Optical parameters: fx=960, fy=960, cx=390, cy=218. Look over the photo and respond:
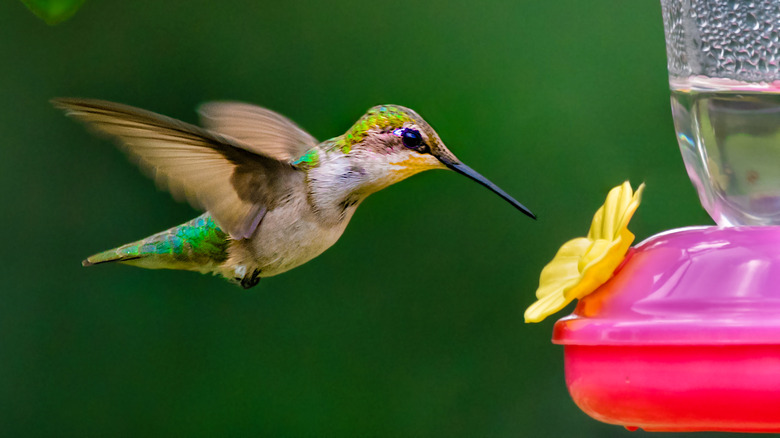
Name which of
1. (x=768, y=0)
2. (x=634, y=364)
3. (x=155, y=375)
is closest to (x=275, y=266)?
(x=634, y=364)

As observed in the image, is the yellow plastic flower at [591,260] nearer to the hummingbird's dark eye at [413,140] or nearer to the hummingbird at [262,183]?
the hummingbird at [262,183]

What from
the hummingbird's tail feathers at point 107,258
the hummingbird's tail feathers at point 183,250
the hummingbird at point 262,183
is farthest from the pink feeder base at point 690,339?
the hummingbird's tail feathers at point 107,258

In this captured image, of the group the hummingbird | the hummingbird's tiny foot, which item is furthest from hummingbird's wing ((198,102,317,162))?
the hummingbird's tiny foot

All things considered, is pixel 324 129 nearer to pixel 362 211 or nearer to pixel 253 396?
pixel 362 211

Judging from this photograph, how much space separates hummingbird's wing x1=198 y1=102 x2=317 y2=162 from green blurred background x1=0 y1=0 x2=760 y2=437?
112 centimetres

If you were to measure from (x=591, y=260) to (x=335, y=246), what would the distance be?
2.40 metres

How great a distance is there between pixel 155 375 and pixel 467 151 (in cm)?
154

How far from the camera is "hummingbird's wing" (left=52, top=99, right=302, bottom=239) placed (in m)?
1.79

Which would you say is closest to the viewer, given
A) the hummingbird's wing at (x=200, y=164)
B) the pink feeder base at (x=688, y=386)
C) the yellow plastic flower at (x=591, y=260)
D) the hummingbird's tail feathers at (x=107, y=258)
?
the pink feeder base at (x=688, y=386)

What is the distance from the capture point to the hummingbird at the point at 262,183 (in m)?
1.97

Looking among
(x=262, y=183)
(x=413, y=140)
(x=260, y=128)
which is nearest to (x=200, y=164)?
(x=262, y=183)

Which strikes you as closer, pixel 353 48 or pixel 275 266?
pixel 275 266

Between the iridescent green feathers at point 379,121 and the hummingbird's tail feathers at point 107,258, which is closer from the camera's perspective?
the iridescent green feathers at point 379,121

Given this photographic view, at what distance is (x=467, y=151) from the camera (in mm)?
3793
